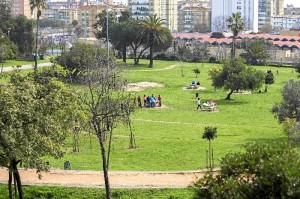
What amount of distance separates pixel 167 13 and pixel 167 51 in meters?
65.5

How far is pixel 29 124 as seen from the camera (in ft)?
67.2

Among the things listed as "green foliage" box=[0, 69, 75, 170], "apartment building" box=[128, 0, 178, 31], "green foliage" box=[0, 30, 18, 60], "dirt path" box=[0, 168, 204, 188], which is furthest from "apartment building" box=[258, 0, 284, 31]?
"green foliage" box=[0, 69, 75, 170]

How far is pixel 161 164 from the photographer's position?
2727cm

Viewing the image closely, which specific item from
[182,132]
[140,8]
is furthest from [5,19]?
[140,8]

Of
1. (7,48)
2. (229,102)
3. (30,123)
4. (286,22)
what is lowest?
(229,102)

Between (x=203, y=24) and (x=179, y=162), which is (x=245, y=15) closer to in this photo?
(x=203, y=24)

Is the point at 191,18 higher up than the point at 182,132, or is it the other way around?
the point at 191,18

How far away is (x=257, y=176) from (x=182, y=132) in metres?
22.3

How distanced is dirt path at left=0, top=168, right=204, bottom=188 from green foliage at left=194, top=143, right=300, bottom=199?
9506mm

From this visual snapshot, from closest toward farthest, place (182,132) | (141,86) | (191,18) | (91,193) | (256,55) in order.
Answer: (91,193)
(182,132)
(141,86)
(256,55)
(191,18)

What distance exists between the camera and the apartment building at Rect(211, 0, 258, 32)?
490 ft

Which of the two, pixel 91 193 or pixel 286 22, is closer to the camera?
pixel 91 193

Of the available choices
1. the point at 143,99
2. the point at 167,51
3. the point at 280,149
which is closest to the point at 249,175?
the point at 280,149

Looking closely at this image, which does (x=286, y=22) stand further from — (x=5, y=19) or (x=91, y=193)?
(x=91, y=193)
